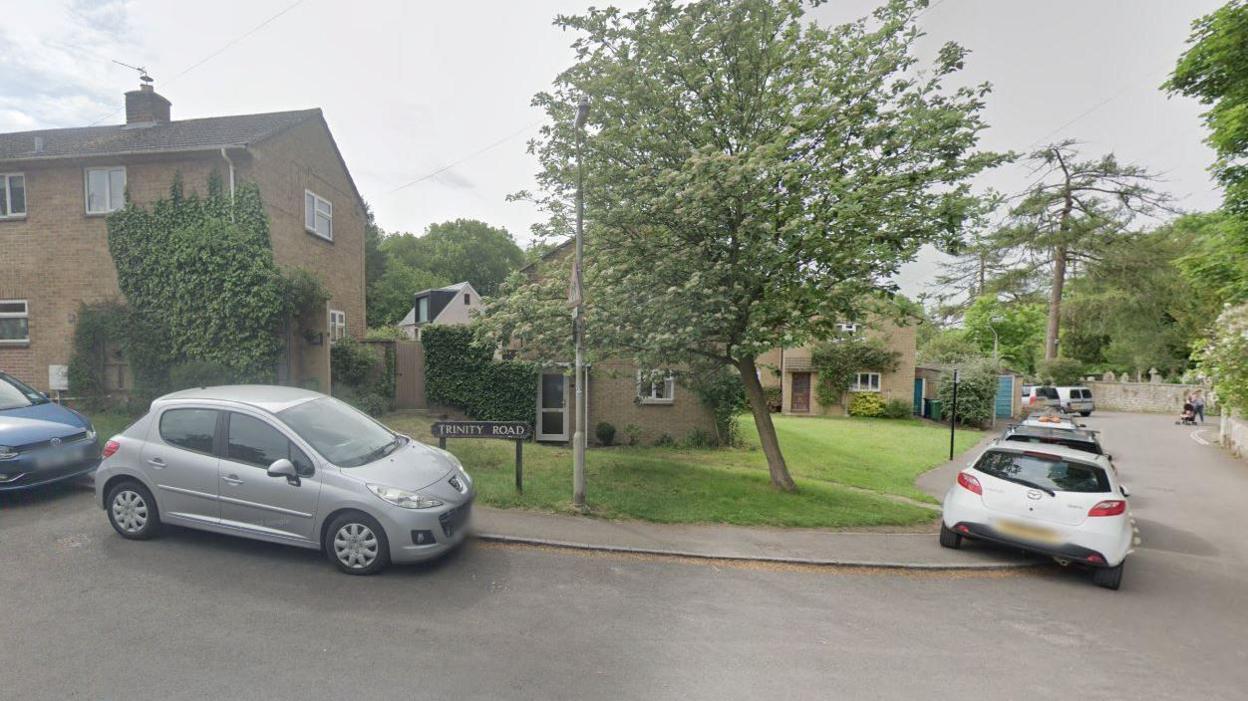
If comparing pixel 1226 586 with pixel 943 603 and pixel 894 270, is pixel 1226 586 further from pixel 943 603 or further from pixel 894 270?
pixel 894 270

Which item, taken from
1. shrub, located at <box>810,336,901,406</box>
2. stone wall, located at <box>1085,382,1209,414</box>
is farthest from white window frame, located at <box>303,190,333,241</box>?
stone wall, located at <box>1085,382,1209,414</box>

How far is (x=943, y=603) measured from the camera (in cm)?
504

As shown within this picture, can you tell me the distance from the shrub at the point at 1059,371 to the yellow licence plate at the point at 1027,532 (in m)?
38.6

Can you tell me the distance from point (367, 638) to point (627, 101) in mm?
7426

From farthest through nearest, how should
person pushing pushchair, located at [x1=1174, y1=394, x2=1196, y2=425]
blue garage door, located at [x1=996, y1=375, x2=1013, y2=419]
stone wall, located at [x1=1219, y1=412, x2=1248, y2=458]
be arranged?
1. blue garage door, located at [x1=996, y1=375, x2=1013, y2=419]
2. person pushing pushchair, located at [x1=1174, y1=394, x2=1196, y2=425]
3. stone wall, located at [x1=1219, y1=412, x2=1248, y2=458]

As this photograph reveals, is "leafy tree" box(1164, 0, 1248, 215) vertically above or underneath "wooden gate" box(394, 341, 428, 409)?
above

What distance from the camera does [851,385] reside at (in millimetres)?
26297

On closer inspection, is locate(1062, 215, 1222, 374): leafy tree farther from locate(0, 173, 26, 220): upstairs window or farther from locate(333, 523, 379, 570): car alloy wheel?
locate(0, 173, 26, 220): upstairs window

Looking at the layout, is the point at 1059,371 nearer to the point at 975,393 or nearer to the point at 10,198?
the point at 975,393

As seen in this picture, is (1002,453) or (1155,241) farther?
(1155,241)

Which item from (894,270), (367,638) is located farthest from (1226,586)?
(367,638)

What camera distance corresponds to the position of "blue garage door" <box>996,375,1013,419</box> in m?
26.7

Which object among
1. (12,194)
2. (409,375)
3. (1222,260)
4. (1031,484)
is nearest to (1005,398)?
(1222,260)

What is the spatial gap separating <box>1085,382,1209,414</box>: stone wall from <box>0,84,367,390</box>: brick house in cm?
4626
